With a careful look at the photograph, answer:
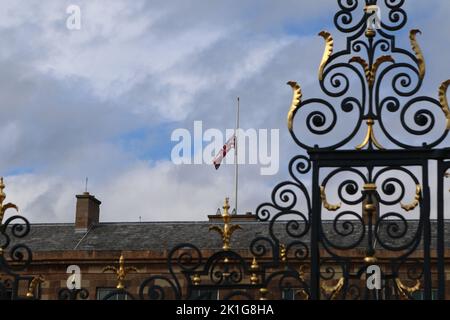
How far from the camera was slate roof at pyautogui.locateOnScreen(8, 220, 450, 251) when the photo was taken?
144 ft

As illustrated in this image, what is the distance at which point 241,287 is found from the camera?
12000 millimetres

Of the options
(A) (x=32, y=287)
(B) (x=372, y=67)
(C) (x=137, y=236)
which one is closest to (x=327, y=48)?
(B) (x=372, y=67)

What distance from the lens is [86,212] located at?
4881 cm

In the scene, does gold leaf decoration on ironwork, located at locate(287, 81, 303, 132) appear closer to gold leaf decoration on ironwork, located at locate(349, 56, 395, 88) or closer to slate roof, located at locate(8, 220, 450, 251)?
gold leaf decoration on ironwork, located at locate(349, 56, 395, 88)

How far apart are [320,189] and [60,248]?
35085 mm

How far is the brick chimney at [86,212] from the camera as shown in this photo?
48.7m

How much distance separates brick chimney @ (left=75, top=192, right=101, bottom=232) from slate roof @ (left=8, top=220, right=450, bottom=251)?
0.38 m

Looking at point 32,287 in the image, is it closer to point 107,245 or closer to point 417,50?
point 417,50

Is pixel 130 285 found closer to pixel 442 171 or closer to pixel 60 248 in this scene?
pixel 60 248

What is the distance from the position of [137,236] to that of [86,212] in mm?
3908

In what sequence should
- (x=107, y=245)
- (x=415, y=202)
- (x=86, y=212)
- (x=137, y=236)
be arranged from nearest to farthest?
(x=415, y=202)
(x=107, y=245)
(x=137, y=236)
(x=86, y=212)
